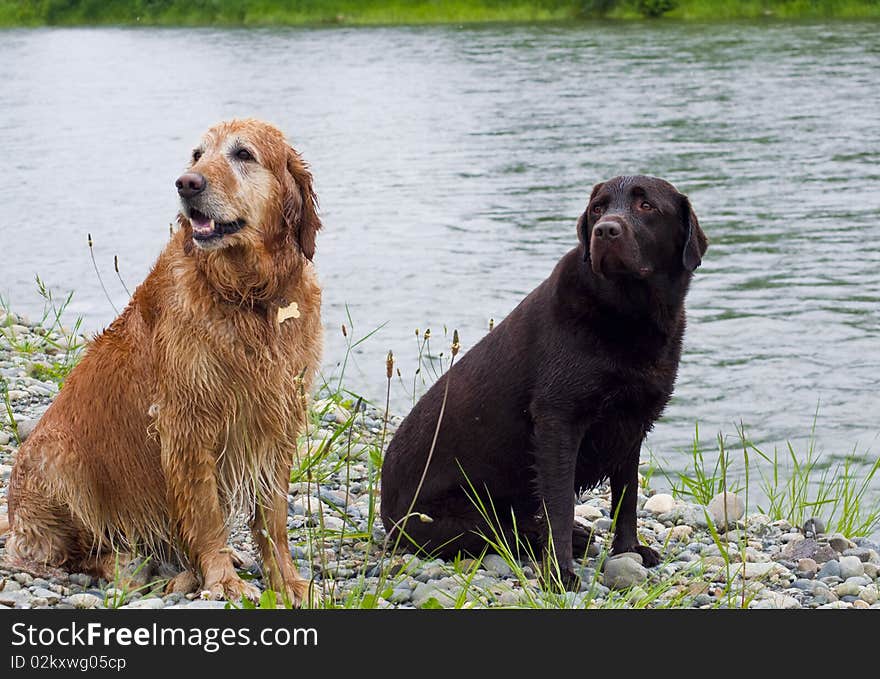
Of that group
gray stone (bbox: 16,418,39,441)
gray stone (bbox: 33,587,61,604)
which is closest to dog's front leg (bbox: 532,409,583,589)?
gray stone (bbox: 33,587,61,604)

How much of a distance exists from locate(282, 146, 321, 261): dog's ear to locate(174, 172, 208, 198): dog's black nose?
0.37m

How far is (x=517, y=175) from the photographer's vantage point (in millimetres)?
17016

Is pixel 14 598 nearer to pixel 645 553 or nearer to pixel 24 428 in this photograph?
pixel 24 428

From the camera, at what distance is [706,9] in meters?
38.6

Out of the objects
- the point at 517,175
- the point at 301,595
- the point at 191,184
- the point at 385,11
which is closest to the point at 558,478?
the point at 301,595

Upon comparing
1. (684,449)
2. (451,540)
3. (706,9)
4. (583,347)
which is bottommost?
(684,449)

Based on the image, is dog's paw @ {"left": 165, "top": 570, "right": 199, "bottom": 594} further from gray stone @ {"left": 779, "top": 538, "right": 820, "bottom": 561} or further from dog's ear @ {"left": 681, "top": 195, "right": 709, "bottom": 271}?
gray stone @ {"left": 779, "top": 538, "right": 820, "bottom": 561}

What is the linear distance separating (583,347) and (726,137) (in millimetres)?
14996

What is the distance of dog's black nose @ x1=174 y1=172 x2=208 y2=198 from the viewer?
4219 millimetres

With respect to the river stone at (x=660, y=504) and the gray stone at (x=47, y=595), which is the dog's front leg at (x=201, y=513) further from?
the river stone at (x=660, y=504)

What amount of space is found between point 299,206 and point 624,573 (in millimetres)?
1919

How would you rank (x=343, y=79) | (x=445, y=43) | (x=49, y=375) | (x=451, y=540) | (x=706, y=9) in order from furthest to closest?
(x=706, y=9), (x=445, y=43), (x=343, y=79), (x=49, y=375), (x=451, y=540)

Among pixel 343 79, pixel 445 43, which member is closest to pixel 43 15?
pixel 445 43

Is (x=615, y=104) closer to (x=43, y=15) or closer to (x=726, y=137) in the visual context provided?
(x=726, y=137)
